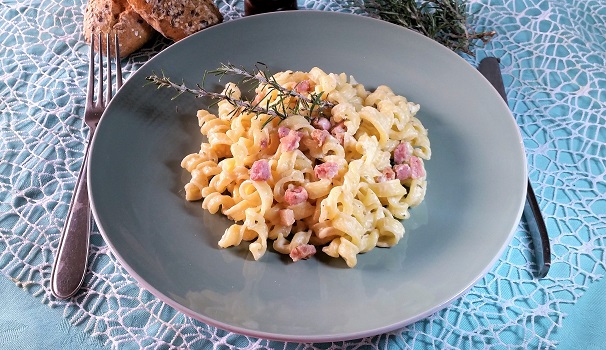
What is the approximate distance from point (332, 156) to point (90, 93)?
1.07 meters

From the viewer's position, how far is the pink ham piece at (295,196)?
1772 mm

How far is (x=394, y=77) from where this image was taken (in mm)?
2236

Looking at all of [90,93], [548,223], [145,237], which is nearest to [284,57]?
[90,93]

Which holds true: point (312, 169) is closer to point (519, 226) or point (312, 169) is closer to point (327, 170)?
point (327, 170)

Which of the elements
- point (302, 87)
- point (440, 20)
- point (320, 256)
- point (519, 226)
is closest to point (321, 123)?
point (302, 87)

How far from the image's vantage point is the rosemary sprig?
252 cm

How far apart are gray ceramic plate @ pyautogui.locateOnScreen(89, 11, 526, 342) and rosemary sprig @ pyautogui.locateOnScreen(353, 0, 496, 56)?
302 mm

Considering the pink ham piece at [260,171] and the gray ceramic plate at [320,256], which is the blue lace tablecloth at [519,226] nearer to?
the gray ceramic plate at [320,256]

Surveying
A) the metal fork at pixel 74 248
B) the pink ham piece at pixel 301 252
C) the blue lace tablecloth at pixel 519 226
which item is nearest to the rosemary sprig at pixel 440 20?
the blue lace tablecloth at pixel 519 226

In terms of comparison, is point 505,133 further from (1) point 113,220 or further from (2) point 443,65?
(1) point 113,220

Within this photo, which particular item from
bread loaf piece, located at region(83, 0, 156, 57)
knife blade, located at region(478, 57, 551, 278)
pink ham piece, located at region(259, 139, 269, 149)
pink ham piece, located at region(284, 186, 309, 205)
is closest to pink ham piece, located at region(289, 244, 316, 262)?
pink ham piece, located at region(284, 186, 309, 205)

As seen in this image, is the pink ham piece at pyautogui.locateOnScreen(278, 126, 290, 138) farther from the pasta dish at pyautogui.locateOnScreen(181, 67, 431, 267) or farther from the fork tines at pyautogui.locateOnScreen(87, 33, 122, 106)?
the fork tines at pyautogui.locateOnScreen(87, 33, 122, 106)

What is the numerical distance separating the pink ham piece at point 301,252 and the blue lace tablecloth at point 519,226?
0.26 m

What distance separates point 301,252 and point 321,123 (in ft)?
1.54
